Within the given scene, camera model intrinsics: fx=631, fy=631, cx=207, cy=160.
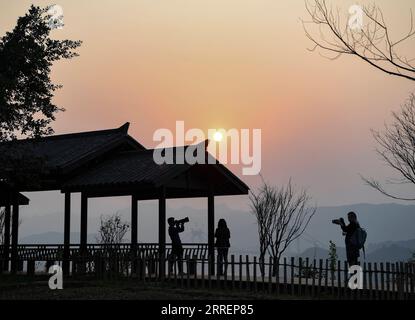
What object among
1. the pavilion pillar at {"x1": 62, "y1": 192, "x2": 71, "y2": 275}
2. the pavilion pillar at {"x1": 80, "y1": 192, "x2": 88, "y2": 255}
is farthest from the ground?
the pavilion pillar at {"x1": 80, "y1": 192, "x2": 88, "y2": 255}

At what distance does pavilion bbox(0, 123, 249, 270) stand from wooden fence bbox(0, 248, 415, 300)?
1.63 metres

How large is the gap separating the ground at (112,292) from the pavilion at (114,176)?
3150 millimetres

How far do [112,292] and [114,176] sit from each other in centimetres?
639

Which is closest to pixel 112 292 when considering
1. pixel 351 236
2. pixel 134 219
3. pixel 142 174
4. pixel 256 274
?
pixel 256 274

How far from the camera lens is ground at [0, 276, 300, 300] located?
15.1 metres

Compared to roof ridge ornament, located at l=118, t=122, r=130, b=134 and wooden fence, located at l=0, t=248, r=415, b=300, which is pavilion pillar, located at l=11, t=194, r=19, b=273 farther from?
roof ridge ornament, located at l=118, t=122, r=130, b=134

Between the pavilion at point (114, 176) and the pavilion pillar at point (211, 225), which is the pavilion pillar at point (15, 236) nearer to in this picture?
the pavilion at point (114, 176)

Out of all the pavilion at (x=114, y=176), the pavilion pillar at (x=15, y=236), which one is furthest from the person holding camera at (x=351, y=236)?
the pavilion pillar at (x=15, y=236)

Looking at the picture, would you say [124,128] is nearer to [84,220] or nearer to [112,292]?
[84,220]

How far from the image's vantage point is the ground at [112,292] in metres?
15.1
